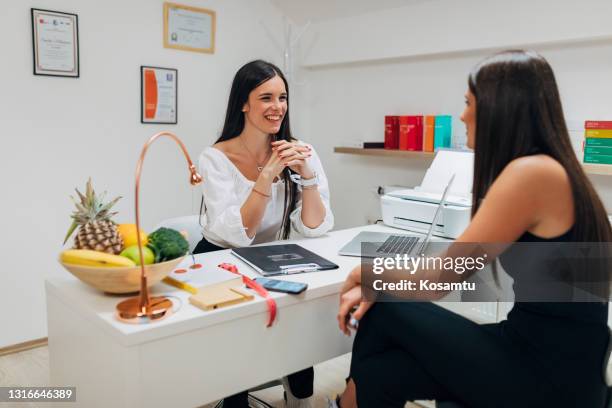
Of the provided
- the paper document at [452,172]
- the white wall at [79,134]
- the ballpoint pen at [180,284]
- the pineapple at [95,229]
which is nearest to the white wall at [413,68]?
the paper document at [452,172]

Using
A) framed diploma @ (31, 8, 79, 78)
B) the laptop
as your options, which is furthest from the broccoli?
framed diploma @ (31, 8, 79, 78)

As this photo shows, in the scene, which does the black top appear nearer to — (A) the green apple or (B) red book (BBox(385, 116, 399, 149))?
(A) the green apple

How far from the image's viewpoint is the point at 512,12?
2.78m

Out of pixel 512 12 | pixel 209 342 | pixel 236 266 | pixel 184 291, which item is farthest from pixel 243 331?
pixel 512 12

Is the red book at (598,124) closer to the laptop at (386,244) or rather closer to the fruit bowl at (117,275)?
the laptop at (386,244)

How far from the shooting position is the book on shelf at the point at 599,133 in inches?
96.0

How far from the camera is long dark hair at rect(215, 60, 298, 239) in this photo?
230 cm

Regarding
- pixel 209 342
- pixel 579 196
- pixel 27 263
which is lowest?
pixel 27 263

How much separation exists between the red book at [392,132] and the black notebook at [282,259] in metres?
1.58

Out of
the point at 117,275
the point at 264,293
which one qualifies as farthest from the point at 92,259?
the point at 264,293

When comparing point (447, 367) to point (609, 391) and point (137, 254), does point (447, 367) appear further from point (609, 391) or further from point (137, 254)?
point (137, 254)

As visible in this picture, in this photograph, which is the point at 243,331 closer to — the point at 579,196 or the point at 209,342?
the point at 209,342

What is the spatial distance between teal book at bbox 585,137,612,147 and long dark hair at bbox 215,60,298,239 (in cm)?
133

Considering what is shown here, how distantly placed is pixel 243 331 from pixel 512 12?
2.22 m
